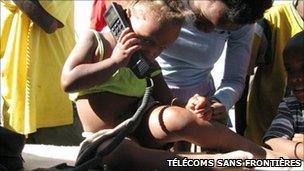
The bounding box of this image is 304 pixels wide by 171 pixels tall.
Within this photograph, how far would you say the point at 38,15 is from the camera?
2.54 metres

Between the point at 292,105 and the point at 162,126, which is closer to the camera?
the point at 162,126

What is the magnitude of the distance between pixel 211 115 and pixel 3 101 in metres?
1.24

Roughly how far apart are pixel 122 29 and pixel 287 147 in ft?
2.59

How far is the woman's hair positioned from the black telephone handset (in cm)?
6

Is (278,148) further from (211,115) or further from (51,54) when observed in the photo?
(51,54)

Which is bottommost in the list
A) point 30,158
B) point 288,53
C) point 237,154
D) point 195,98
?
point 30,158

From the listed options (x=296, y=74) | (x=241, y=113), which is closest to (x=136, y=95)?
(x=296, y=74)

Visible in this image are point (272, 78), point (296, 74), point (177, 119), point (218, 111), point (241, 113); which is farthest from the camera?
point (241, 113)

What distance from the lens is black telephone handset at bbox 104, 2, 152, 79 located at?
1760mm

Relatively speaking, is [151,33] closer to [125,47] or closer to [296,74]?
[125,47]

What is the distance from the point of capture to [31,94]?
2605 mm

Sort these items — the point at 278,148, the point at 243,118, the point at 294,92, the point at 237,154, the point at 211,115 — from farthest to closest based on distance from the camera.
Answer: the point at 243,118, the point at 294,92, the point at 278,148, the point at 211,115, the point at 237,154

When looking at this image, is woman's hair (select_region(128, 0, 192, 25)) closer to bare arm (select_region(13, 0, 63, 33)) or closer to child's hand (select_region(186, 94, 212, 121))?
child's hand (select_region(186, 94, 212, 121))

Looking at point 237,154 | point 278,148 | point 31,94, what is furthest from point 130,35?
point 31,94
